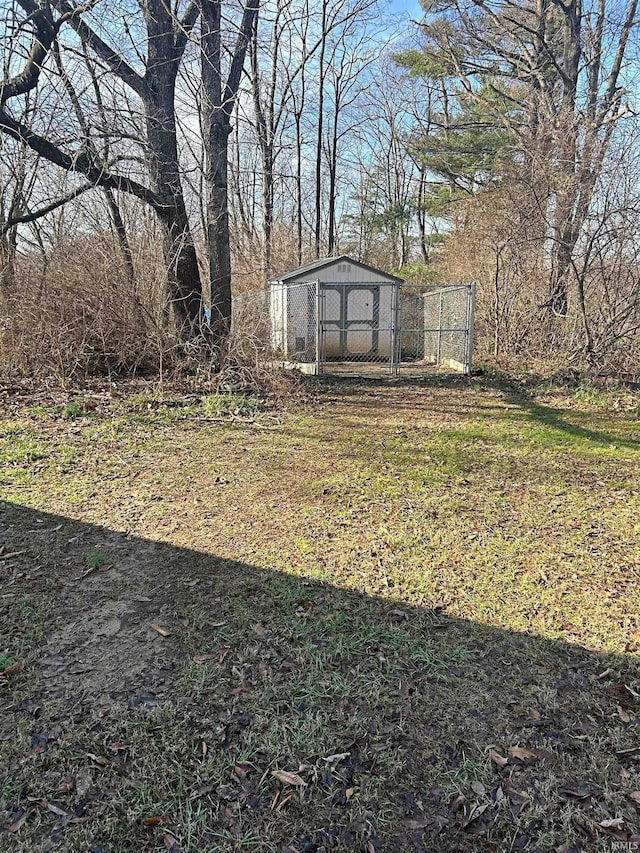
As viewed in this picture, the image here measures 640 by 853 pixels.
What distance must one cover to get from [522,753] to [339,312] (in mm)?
12173

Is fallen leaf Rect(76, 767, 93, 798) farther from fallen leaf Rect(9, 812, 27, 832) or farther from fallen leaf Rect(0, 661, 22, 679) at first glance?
fallen leaf Rect(0, 661, 22, 679)

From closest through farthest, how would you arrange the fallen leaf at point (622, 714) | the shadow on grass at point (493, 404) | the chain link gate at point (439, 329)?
1. the fallen leaf at point (622, 714)
2. the shadow on grass at point (493, 404)
3. the chain link gate at point (439, 329)

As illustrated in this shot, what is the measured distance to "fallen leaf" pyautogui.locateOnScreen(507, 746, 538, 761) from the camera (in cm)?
188

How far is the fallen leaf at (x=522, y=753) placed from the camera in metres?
1.88

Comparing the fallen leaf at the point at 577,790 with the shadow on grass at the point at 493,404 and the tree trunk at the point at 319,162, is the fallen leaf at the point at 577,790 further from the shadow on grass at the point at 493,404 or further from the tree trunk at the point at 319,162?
the tree trunk at the point at 319,162

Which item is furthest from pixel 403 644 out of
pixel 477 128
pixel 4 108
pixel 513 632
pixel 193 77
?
pixel 477 128

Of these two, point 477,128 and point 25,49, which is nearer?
point 25,49

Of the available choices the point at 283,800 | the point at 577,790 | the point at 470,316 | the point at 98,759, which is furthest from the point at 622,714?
the point at 470,316

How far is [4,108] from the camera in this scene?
6910 millimetres

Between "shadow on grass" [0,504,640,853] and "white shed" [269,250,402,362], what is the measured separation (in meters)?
10.3

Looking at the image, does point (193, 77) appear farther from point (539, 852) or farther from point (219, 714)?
point (539, 852)

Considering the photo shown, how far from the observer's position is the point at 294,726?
2.04m

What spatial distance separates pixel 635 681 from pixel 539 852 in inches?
40.1

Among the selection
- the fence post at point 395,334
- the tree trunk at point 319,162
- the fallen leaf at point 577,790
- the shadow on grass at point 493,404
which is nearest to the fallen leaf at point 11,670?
the fallen leaf at point 577,790
